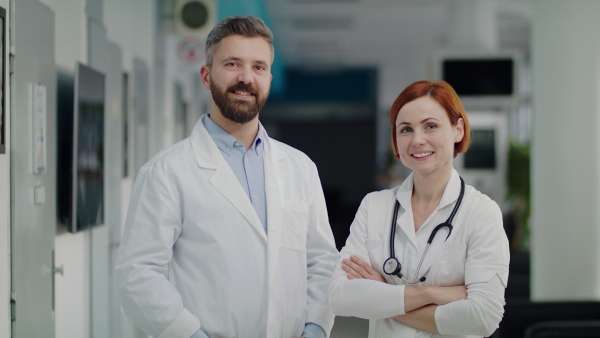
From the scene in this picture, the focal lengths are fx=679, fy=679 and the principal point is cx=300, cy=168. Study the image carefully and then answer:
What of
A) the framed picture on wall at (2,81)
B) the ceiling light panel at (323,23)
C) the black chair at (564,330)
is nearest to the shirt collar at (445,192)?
the framed picture on wall at (2,81)

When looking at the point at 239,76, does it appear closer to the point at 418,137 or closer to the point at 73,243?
the point at 418,137

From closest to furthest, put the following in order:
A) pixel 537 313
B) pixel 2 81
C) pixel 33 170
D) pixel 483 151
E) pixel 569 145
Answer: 1. pixel 2 81
2. pixel 33 170
3. pixel 537 313
4. pixel 569 145
5. pixel 483 151

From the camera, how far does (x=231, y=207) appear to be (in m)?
1.76

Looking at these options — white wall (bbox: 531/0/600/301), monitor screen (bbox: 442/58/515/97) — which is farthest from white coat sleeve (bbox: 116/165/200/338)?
monitor screen (bbox: 442/58/515/97)

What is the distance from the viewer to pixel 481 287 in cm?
167

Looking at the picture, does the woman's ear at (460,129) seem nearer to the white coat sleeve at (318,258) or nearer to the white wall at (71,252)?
the white coat sleeve at (318,258)

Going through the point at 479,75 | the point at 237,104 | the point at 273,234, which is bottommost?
the point at 273,234

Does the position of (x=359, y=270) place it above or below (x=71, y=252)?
above

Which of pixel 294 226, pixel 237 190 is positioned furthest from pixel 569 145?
pixel 237 190

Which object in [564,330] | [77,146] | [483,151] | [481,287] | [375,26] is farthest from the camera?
[375,26]

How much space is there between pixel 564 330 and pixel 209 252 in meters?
2.41

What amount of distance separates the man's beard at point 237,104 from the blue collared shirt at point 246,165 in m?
0.08

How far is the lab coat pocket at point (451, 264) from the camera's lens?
1739 millimetres

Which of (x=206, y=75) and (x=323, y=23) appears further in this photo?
(x=323, y=23)
